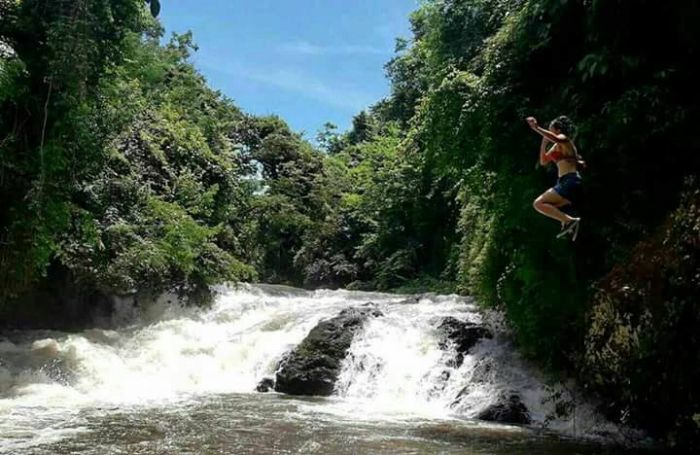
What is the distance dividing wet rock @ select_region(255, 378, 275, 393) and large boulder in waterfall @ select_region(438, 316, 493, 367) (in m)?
3.21

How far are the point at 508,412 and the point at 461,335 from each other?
2358mm

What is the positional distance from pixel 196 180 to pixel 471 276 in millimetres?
10238

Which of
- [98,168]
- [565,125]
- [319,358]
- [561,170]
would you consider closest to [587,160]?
[565,125]

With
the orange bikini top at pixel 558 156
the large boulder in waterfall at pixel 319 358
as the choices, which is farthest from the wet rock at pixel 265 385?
the orange bikini top at pixel 558 156

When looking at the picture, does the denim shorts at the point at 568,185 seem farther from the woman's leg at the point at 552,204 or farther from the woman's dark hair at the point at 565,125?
the woman's dark hair at the point at 565,125

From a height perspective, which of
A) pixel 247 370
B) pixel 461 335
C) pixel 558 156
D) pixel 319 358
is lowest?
pixel 247 370

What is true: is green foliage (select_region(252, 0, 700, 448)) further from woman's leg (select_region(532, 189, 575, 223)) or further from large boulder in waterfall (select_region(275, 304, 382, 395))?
large boulder in waterfall (select_region(275, 304, 382, 395))

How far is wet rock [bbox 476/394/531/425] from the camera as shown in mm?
10094

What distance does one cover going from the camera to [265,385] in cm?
1256

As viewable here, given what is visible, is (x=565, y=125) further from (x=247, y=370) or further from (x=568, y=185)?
(x=247, y=370)

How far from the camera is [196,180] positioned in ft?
66.5

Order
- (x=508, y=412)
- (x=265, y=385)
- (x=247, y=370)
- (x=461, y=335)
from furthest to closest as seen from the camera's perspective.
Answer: (x=247, y=370) < (x=265, y=385) < (x=461, y=335) < (x=508, y=412)

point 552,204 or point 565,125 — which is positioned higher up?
point 565,125

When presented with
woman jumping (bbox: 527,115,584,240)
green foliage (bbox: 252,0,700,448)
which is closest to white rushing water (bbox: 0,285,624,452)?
green foliage (bbox: 252,0,700,448)
